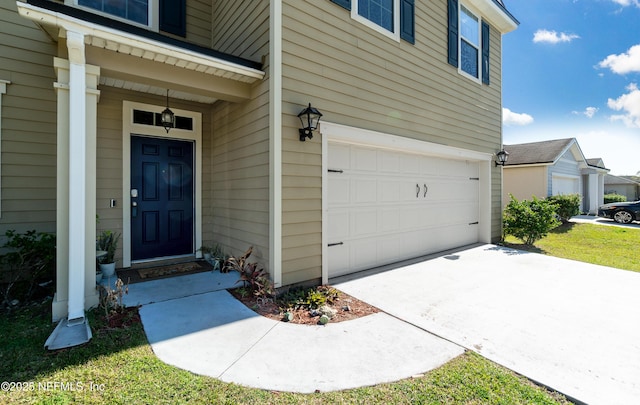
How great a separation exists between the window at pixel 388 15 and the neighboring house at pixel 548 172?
925 centimetres

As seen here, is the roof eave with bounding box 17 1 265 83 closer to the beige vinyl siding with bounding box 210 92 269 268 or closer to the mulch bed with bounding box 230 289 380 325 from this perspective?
the beige vinyl siding with bounding box 210 92 269 268

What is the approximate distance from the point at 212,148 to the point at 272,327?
3418 millimetres

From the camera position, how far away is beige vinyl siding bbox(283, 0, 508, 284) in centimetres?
371

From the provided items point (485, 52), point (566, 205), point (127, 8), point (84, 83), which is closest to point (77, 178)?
point (84, 83)

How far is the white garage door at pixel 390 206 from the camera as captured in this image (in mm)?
4445

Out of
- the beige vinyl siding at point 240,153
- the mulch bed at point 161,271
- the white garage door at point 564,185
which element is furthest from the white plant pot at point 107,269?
the white garage door at point 564,185

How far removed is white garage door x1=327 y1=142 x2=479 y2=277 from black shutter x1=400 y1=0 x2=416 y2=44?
2039 millimetres

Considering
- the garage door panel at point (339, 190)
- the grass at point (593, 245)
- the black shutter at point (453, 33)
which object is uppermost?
the black shutter at point (453, 33)

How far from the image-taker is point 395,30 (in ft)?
16.5

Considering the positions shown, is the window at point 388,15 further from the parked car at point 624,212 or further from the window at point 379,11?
the parked car at point 624,212

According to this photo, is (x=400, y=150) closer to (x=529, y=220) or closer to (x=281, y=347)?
(x=281, y=347)

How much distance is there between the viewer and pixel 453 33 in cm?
→ 622

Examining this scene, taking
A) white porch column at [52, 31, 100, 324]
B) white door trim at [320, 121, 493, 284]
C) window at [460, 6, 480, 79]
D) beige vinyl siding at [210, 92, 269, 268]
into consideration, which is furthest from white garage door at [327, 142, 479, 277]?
white porch column at [52, 31, 100, 324]

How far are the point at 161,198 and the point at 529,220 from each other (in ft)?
26.4
